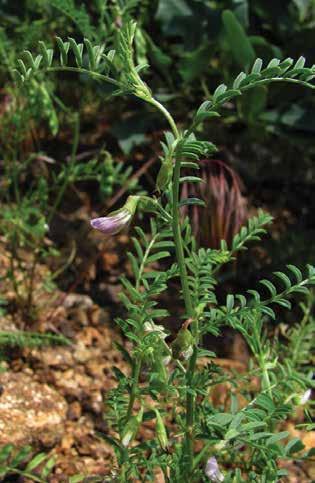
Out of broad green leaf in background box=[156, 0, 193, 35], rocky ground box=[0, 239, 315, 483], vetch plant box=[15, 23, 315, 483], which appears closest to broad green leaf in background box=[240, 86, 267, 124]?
broad green leaf in background box=[156, 0, 193, 35]

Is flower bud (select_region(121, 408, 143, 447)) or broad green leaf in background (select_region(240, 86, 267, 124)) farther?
broad green leaf in background (select_region(240, 86, 267, 124))

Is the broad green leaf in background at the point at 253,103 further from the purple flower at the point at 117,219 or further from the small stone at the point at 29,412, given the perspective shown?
the purple flower at the point at 117,219

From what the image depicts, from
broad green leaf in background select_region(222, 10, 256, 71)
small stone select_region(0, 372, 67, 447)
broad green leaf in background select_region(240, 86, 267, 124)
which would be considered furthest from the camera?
broad green leaf in background select_region(240, 86, 267, 124)

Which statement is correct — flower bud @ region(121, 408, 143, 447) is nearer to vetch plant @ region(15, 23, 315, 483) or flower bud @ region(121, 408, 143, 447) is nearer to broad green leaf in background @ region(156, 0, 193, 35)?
vetch plant @ region(15, 23, 315, 483)

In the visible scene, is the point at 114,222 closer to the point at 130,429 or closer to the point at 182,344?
the point at 182,344

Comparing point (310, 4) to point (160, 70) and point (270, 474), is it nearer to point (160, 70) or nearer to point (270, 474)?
point (160, 70)

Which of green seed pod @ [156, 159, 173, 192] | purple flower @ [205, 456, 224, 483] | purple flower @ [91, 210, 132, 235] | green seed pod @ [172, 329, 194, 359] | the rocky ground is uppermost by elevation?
green seed pod @ [156, 159, 173, 192]

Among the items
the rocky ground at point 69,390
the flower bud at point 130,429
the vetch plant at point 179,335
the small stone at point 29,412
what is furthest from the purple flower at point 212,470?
the small stone at point 29,412

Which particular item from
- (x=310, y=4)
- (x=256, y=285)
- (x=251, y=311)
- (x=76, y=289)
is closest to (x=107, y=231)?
(x=251, y=311)
